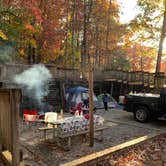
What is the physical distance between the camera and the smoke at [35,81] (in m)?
10.8

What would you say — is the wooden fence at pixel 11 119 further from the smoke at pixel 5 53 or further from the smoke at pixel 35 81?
the smoke at pixel 5 53

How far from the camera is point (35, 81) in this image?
36.6ft

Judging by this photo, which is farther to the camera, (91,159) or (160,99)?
(160,99)

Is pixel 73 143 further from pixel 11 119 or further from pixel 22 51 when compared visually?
pixel 22 51

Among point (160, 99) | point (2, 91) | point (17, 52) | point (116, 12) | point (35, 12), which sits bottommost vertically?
point (160, 99)

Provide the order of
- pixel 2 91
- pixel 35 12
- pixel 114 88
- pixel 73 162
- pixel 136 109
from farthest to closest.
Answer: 1. pixel 114 88
2. pixel 35 12
3. pixel 136 109
4. pixel 73 162
5. pixel 2 91

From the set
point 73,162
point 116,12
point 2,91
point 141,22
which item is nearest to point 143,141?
point 73,162

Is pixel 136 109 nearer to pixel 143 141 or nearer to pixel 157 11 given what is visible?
pixel 143 141

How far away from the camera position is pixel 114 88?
16.5m

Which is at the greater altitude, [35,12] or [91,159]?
[35,12]

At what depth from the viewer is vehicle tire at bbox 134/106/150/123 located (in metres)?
9.16

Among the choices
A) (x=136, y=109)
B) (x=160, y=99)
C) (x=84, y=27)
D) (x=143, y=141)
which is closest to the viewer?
(x=143, y=141)

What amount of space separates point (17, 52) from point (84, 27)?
6.71 metres

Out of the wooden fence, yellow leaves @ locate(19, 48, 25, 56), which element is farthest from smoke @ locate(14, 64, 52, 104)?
yellow leaves @ locate(19, 48, 25, 56)
